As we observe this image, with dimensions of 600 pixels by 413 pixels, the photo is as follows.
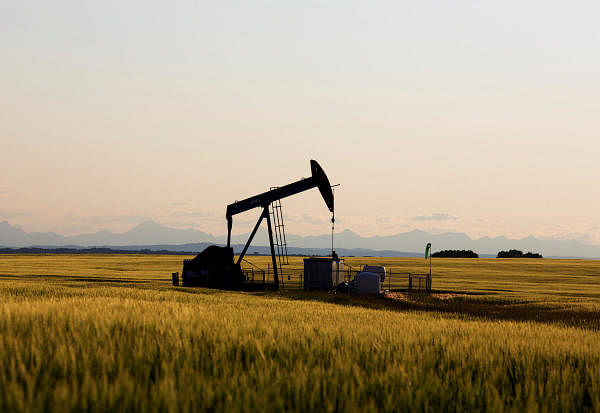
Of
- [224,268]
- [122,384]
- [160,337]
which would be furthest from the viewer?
[224,268]

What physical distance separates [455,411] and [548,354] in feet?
13.9

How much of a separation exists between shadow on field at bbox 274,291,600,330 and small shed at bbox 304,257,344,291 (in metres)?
3.79

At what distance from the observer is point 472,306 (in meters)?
30.2

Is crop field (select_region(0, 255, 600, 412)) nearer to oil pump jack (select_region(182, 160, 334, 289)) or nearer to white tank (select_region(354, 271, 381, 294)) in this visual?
white tank (select_region(354, 271, 381, 294))

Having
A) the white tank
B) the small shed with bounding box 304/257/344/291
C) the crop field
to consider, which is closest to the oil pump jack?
the small shed with bounding box 304/257/344/291

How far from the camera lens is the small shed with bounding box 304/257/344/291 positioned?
37.9 m

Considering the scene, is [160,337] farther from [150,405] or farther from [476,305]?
[476,305]

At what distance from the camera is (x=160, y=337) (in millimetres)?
7199

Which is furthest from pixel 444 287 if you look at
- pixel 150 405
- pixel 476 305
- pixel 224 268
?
pixel 150 405

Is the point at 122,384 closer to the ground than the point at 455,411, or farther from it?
farther from it

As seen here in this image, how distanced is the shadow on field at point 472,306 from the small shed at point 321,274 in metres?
3.79

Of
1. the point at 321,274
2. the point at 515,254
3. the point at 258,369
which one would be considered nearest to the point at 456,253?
the point at 515,254

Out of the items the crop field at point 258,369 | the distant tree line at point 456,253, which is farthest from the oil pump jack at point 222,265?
the distant tree line at point 456,253

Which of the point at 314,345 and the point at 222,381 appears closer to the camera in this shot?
the point at 222,381
